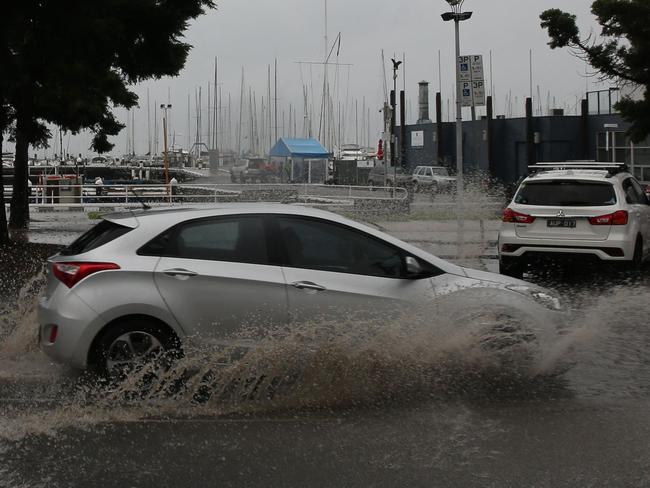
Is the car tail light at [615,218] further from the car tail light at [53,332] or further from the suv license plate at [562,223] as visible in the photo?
the car tail light at [53,332]

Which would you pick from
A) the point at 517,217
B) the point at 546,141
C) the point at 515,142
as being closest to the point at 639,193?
the point at 517,217

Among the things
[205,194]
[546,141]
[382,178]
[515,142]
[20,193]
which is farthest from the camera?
[515,142]

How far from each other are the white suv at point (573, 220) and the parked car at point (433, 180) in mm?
32983

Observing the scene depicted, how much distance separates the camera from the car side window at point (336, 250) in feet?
24.7

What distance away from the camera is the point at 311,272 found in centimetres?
745

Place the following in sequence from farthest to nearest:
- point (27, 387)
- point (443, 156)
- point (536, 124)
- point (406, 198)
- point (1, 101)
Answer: point (443, 156) < point (536, 124) < point (406, 198) < point (1, 101) < point (27, 387)

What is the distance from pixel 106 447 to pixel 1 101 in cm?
1652

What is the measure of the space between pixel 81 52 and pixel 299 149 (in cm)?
3176

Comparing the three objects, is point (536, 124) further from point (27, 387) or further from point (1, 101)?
point (27, 387)

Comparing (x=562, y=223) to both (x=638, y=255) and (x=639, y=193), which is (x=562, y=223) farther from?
(x=639, y=193)

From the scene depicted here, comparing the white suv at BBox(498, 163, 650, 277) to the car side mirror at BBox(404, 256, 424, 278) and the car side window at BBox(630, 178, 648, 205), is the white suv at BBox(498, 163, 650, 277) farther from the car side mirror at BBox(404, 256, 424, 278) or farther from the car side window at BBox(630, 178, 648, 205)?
the car side mirror at BBox(404, 256, 424, 278)

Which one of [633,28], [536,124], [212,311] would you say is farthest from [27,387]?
[536,124]

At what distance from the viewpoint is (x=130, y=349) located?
283 inches

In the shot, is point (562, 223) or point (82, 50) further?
point (82, 50)
